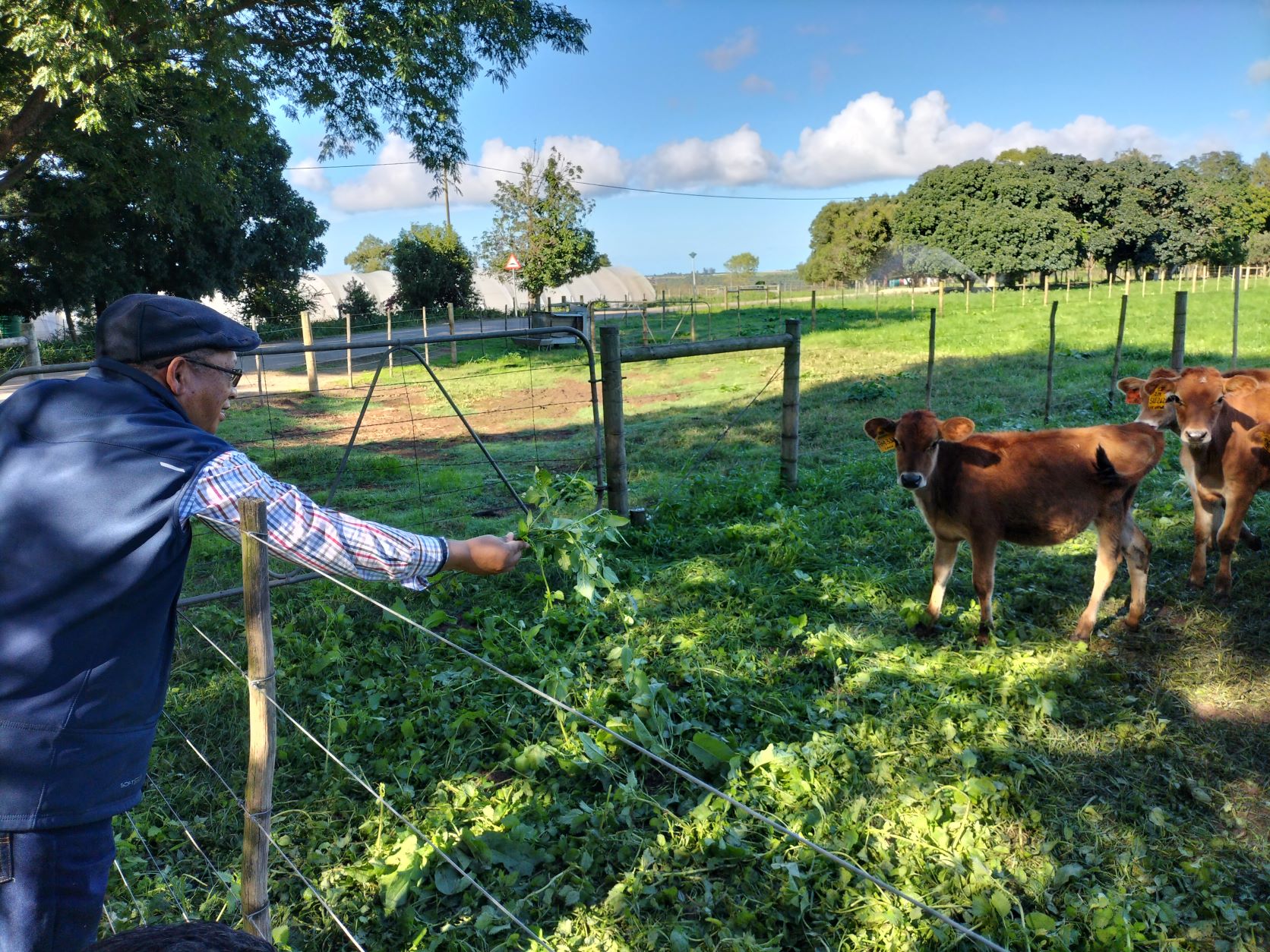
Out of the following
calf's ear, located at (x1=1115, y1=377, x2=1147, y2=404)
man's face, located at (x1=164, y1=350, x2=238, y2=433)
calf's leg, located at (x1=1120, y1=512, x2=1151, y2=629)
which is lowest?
calf's leg, located at (x1=1120, y1=512, x2=1151, y2=629)

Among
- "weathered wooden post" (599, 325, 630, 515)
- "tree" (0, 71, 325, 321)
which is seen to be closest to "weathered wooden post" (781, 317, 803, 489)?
"weathered wooden post" (599, 325, 630, 515)

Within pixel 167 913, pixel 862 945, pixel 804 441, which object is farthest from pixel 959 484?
pixel 804 441

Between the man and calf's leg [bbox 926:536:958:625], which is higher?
the man

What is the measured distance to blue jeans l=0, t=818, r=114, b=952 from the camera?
182 cm

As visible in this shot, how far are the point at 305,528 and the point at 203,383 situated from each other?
504 millimetres

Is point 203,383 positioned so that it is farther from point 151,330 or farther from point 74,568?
point 74,568

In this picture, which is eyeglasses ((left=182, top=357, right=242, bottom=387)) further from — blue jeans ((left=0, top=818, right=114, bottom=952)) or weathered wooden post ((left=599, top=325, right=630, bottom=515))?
weathered wooden post ((left=599, top=325, right=630, bottom=515))

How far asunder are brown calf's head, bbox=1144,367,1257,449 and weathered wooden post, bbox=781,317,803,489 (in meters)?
2.90

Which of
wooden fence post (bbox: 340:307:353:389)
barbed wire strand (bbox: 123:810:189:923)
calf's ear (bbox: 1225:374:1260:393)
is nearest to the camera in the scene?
barbed wire strand (bbox: 123:810:189:923)

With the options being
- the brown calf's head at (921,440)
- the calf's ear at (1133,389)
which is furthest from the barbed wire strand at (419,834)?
the calf's ear at (1133,389)

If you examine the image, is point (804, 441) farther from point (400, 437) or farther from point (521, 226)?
point (521, 226)

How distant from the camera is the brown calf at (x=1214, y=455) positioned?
5840 millimetres

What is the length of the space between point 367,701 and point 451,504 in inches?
149

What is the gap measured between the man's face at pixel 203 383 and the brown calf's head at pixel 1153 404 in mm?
5978
